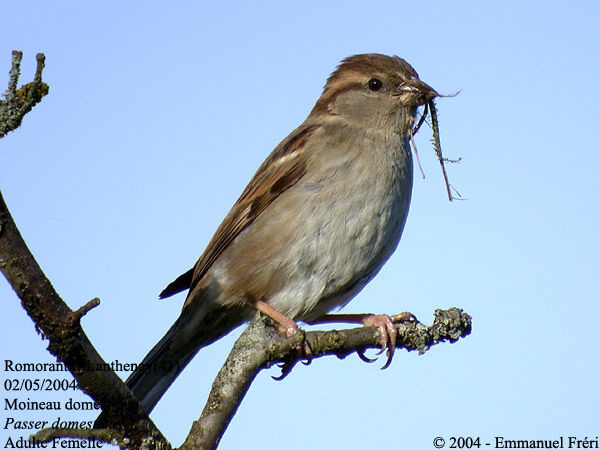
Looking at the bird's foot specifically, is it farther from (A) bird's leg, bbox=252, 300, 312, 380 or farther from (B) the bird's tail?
(B) the bird's tail

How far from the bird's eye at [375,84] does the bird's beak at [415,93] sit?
19 cm

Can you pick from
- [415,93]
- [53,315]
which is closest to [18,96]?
[53,315]


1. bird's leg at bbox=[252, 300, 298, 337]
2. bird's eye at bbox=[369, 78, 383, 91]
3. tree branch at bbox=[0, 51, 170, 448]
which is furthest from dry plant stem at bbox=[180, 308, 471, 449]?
bird's eye at bbox=[369, 78, 383, 91]

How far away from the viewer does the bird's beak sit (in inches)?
217

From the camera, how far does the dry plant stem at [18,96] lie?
2416 millimetres

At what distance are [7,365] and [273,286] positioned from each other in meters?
1.80

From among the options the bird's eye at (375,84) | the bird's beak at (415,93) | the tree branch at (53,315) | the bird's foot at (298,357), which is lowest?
the tree branch at (53,315)

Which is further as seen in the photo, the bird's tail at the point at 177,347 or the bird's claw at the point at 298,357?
the bird's tail at the point at 177,347

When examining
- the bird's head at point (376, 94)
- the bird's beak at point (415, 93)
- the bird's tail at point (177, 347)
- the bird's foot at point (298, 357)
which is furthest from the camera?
the bird's head at point (376, 94)

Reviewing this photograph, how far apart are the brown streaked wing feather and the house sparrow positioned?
1cm

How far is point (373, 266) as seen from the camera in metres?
5.20

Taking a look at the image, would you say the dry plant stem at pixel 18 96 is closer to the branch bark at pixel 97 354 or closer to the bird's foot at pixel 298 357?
the branch bark at pixel 97 354

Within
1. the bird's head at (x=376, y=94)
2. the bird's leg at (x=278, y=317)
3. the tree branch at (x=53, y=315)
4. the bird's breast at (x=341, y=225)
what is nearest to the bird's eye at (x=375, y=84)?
the bird's head at (x=376, y=94)

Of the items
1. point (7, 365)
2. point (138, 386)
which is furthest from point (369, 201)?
point (7, 365)
